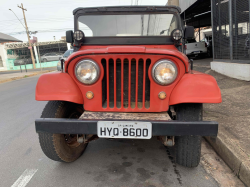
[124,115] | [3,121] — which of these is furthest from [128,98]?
[3,121]

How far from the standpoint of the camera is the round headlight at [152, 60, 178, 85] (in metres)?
2.11

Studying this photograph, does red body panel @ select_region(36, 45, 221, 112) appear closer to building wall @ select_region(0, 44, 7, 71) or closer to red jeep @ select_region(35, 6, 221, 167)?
red jeep @ select_region(35, 6, 221, 167)

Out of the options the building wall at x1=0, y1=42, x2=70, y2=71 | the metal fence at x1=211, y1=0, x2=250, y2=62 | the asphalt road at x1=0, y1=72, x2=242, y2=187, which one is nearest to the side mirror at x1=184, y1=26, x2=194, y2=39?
the asphalt road at x1=0, y1=72, x2=242, y2=187

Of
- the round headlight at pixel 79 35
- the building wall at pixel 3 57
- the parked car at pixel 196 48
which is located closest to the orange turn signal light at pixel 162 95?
the round headlight at pixel 79 35

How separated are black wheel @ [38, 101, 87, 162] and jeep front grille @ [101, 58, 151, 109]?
527 millimetres

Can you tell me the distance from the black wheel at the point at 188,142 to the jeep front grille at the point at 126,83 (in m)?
0.40

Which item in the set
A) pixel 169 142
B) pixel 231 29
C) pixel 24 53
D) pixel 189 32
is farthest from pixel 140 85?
pixel 24 53

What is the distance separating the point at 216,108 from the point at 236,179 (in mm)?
2143

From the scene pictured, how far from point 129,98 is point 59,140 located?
3.34 feet

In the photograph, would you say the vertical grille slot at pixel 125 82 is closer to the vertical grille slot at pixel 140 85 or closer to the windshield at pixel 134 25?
the vertical grille slot at pixel 140 85

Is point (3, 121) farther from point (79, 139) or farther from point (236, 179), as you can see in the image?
point (236, 179)

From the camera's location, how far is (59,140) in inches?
95.7

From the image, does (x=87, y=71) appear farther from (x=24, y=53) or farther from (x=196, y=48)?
(x=24, y=53)

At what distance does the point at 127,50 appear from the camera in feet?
6.87
